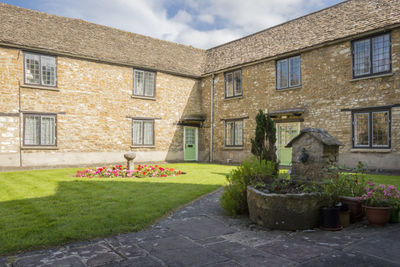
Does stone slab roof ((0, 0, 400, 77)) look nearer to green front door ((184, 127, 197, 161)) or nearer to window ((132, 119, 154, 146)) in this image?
window ((132, 119, 154, 146))

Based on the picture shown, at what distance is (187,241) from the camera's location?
478 centimetres

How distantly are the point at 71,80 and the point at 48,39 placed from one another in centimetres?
253

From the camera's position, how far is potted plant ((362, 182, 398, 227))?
539cm

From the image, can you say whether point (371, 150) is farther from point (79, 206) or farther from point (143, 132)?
point (143, 132)

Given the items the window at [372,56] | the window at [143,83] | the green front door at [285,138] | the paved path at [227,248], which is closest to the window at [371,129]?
the window at [372,56]

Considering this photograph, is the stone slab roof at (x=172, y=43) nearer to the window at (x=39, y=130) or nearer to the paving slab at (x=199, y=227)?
the window at (x=39, y=130)

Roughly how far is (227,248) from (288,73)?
1414 centimetres

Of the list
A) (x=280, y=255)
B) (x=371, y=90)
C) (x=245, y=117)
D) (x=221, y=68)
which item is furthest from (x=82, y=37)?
(x=280, y=255)

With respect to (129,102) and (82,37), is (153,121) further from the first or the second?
(82,37)

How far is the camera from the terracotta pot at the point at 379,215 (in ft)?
17.6

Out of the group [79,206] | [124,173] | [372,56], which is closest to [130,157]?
[124,173]

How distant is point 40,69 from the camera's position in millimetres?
16266

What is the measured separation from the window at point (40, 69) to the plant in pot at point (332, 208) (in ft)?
51.4

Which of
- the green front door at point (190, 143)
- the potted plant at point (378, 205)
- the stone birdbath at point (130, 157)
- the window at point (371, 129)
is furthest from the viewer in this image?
the green front door at point (190, 143)
